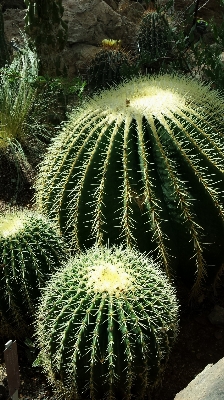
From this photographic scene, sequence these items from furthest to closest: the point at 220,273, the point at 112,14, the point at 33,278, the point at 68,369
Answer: the point at 112,14 < the point at 220,273 < the point at 33,278 < the point at 68,369

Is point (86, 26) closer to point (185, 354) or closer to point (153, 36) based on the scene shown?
point (153, 36)

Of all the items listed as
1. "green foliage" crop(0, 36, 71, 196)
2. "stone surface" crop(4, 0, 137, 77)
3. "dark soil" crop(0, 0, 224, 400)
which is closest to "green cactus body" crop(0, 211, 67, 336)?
"dark soil" crop(0, 0, 224, 400)

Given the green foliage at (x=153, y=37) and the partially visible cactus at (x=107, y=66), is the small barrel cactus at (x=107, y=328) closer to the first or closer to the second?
the partially visible cactus at (x=107, y=66)

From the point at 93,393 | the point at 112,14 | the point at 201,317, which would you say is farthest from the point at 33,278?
the point at 112,14

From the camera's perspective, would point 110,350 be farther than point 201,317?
No

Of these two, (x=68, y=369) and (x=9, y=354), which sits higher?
(x=9, y=354)

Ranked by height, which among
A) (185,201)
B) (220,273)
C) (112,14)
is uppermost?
(112,14)

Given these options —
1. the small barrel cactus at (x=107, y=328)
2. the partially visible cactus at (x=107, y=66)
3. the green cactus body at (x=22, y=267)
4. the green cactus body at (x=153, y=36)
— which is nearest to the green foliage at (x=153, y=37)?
the green cactus body at (x=153, y=36)

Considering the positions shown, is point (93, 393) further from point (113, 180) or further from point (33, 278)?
point (113, 180)
